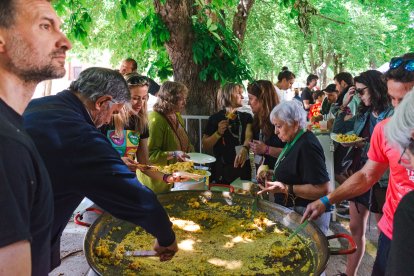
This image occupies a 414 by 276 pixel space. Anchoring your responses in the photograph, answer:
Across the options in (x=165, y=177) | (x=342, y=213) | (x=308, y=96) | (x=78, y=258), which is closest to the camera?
(x=165, y=177)

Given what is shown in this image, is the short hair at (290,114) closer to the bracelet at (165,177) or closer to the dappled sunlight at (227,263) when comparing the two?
the bracelet at (165,177)

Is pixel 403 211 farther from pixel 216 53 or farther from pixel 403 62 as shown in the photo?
pixel 216 53

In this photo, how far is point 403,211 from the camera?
50.3 inches

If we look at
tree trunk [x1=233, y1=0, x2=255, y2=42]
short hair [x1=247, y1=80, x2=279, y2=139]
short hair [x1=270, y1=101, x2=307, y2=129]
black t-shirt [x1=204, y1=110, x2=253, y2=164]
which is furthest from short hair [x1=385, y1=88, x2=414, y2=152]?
tree trunk [x1=233, y1=0, x2=255, y2=42]

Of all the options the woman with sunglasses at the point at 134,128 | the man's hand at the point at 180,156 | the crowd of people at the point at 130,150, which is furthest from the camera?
the man's hand at the point at 180,156

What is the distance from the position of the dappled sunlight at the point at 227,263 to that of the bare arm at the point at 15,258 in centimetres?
141

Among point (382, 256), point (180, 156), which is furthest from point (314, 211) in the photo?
point (180, 156)

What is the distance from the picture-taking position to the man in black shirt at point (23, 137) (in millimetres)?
921

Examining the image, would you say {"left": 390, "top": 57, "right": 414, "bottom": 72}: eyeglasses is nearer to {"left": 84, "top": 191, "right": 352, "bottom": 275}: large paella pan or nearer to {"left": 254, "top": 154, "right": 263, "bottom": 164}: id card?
{"left": 84, "top": 191, "right": 352, "bottom": 275}: large paella pan

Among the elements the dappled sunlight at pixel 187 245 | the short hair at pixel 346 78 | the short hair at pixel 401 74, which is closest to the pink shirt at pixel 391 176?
the short hair at pixel 401 74

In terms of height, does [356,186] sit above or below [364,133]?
below

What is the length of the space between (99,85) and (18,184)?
117cm

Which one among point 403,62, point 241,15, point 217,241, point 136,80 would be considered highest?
point 241,15

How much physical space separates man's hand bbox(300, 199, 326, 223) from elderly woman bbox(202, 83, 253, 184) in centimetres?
201
